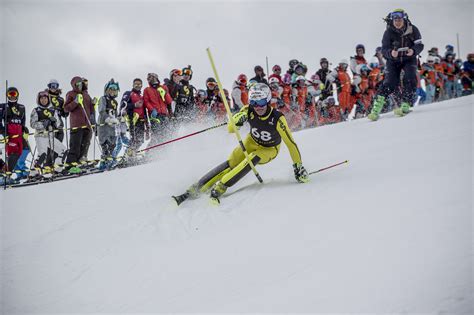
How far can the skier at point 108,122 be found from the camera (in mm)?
10281

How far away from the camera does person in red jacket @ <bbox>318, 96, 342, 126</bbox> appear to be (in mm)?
13477

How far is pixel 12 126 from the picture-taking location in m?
9.91

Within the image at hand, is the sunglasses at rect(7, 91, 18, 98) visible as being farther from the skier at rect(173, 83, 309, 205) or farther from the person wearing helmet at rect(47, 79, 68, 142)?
the skier at rect(173, 83, 309, 205)

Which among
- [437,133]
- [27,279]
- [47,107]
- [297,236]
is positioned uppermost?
[47,107]

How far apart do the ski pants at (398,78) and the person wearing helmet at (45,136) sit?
6.99 meters

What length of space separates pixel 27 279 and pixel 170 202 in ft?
7.27

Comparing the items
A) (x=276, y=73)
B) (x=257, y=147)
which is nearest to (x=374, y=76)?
(x=276, y=73)

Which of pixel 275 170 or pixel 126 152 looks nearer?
pixel 275 170

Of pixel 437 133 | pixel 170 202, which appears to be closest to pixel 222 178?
pixel 170 202

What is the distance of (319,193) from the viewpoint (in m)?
5.32

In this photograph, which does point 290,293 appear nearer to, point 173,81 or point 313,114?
point 173,81

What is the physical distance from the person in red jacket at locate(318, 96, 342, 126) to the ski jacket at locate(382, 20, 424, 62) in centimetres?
433

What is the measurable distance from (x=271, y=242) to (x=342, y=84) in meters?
10.1

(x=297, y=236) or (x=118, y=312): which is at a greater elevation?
(x=297, y=236)
